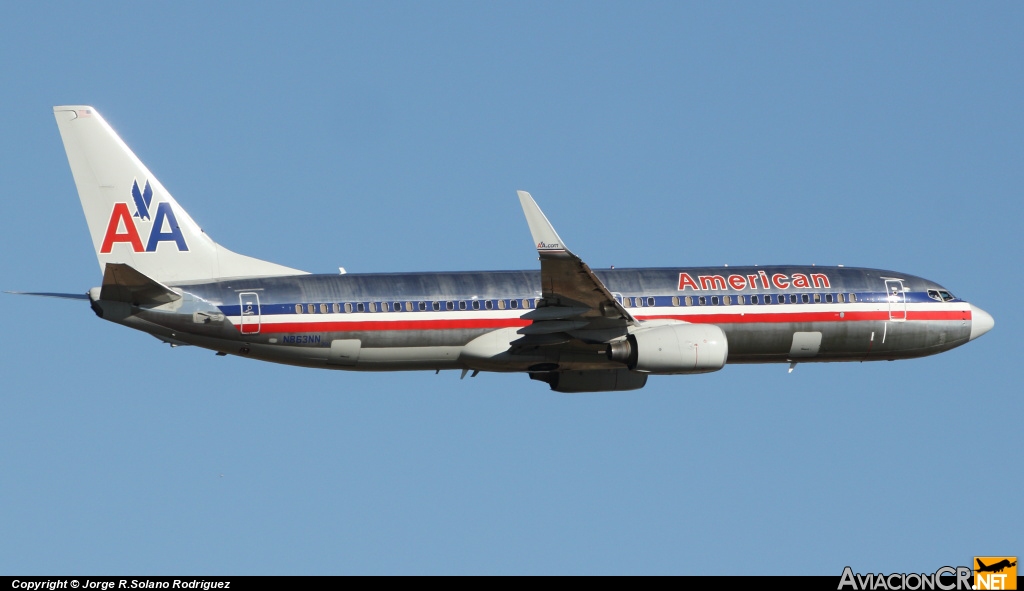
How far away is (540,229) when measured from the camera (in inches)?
2093

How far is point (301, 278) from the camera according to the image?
189 feet

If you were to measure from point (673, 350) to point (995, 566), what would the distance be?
15369 mm

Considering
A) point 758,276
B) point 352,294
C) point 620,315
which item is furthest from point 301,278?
point 758,276

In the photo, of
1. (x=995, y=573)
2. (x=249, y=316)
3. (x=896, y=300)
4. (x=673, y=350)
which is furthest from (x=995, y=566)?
(x=249, y=316)

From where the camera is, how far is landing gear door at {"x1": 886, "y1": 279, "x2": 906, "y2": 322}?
62812 millimetres

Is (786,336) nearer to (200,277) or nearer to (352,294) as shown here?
(352,294)

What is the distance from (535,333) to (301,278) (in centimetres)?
880

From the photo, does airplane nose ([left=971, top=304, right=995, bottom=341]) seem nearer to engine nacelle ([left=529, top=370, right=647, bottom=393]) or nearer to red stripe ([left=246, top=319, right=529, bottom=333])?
engine nacelle ([left=529, top=370, right=647, bottom=393])

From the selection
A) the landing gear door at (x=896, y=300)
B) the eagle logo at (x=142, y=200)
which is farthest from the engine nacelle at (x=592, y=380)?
the eagle logo at (x=142, y=200)

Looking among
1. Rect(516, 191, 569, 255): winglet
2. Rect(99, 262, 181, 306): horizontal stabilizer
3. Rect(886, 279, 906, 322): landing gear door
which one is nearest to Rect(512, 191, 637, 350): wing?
Rect(516, 191, 569, 255): winglet

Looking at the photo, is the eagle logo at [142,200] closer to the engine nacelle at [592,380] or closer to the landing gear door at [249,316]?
the landing gear door at [249,316]

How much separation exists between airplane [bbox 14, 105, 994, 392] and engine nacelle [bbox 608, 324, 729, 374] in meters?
0.05

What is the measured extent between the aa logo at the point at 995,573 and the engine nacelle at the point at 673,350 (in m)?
14.6

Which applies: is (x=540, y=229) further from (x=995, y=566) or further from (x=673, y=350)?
(x=995, y=566)
